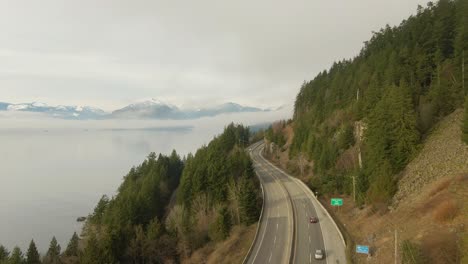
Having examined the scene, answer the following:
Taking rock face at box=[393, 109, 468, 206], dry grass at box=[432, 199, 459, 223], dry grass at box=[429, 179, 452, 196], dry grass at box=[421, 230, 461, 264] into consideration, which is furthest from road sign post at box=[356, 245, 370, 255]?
rock face at box=[393, 109, 468, 206]

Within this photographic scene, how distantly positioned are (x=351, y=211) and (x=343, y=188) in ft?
29.9

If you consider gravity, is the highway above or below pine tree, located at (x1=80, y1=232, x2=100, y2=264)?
above

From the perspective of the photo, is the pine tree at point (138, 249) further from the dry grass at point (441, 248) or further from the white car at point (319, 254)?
the dry grass at point (441, 248)

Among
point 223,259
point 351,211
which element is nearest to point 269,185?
point 351,211

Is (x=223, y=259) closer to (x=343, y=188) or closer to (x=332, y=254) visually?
(x=332, y=254)

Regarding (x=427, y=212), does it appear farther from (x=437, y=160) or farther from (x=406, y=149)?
(x=406, y=149)

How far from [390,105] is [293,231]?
2380 cm

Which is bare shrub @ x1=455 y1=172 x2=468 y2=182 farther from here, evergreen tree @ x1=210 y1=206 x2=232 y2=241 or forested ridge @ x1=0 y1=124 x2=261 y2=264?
evergreen tree @ x1=210 y1=206 x2=232 y2=241

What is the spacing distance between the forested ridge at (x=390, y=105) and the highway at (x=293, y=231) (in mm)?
6243

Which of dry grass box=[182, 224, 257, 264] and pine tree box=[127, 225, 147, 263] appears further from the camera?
pine tree box=[127, 225, 147, 263]

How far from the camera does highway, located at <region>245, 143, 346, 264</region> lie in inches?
1528

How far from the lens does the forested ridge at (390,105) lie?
159 ft

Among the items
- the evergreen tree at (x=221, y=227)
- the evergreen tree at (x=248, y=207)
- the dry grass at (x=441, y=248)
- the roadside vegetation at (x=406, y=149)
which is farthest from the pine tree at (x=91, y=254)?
the dry grass at (x=441, y=248)

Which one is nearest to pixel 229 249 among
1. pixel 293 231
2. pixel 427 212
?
pixel 293 231
